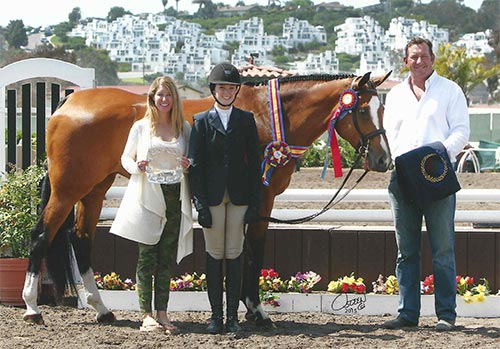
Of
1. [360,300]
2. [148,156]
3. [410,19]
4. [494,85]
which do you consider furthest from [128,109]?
[410,19]

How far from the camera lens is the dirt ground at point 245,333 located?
5.41m

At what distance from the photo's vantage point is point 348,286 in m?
6.56

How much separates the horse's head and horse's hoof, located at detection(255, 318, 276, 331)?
3.82ft

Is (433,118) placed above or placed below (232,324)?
above

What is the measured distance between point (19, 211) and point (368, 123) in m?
2.63

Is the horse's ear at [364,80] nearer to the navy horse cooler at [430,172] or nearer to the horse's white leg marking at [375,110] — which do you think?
the horse's white leg marking at [375,110]

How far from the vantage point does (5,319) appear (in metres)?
6.19

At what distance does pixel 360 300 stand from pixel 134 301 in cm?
161

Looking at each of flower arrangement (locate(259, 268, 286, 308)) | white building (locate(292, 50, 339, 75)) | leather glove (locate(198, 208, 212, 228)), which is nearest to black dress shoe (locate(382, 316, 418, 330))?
flower arrangement (locate(259, 268, 286, 308))

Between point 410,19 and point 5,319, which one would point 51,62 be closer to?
point 5,319

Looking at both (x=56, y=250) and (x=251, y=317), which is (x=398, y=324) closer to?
(x=251, y=317)

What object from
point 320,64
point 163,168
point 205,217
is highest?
point 320,64

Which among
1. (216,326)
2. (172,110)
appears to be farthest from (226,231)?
(172,110)

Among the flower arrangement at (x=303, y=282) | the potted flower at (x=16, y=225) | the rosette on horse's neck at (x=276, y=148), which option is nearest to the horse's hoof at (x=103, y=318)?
the potted flower at (x=16, y=225)
